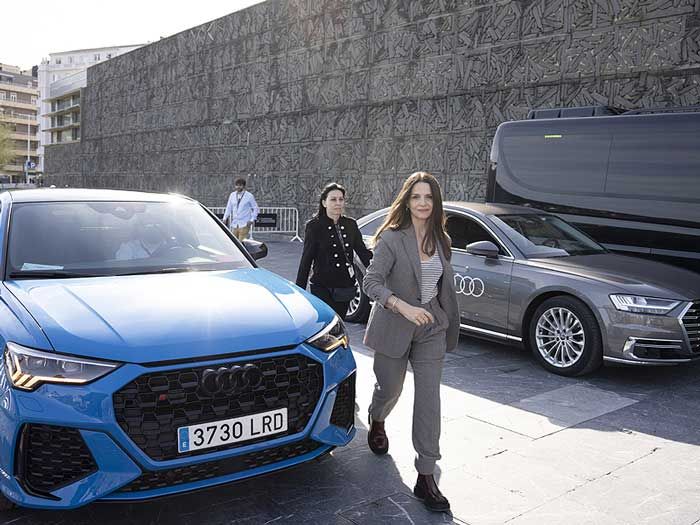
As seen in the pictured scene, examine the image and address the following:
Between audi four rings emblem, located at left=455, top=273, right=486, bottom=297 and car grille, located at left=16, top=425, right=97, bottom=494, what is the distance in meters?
4.47

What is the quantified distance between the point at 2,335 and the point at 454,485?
2376mm

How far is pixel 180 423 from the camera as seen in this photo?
8.88ft

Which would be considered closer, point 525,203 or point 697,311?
point 697,311

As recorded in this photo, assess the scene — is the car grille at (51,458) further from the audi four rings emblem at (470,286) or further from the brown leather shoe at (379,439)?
the audi four rings emblem at (470,286)

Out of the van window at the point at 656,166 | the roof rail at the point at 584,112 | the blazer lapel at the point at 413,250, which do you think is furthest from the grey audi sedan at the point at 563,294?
the blazer lapel at the point at 413,250

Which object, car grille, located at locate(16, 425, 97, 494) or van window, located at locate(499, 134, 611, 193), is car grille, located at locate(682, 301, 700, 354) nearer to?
van window, located at locate(499, 134, 611, 193)

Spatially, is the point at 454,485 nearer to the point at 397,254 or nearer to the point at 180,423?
the point at 397,254

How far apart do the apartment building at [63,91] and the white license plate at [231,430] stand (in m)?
57.8

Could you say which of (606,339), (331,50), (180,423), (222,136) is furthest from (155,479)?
(222,136)

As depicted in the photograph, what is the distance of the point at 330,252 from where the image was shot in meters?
5.20

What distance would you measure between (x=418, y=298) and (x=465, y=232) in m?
3.57

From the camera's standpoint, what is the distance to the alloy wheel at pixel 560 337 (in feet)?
18.6

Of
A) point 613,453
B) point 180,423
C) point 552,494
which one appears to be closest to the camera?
point 180,423

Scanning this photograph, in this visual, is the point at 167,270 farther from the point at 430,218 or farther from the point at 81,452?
the point at 430,218
